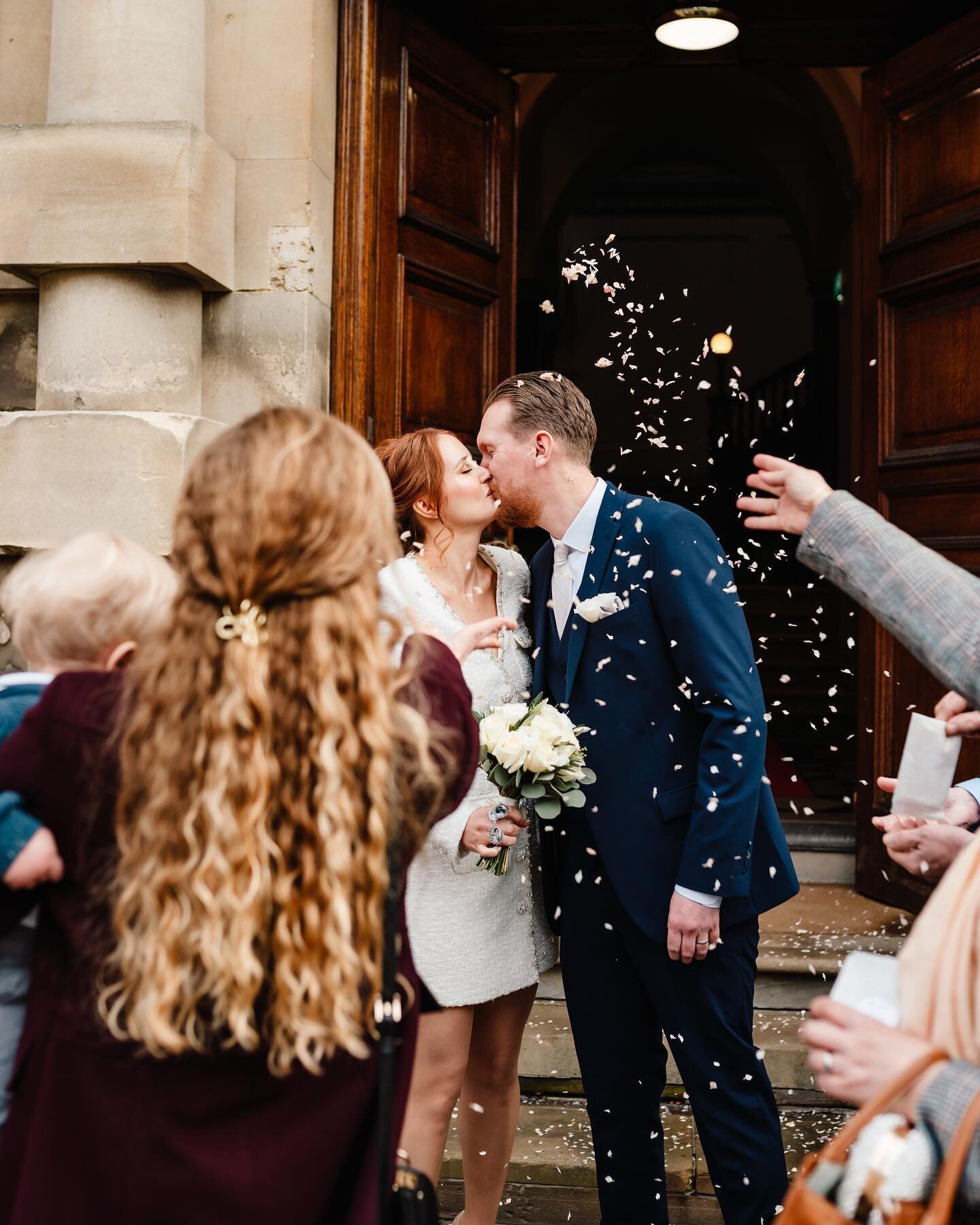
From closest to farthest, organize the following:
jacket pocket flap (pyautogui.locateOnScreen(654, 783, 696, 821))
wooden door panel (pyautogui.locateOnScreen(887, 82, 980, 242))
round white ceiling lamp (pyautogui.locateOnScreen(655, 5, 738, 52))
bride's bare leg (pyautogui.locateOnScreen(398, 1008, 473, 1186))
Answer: jacket pocket flap (pyautogui.locateOnScreen(654, 783, 696, 821)), bride's bare leg (pyautogui.locateOnScreen(398, 1008, 473, 1186)), wooden door panel (pyautogui.locateOnScreen(887, 82, 980, 242)), round white ceiling lamp (pyautogui.locateOnScreen(655, 5, 738, 52))

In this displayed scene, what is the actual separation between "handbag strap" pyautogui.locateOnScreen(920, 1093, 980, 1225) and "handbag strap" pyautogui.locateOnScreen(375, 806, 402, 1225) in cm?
64

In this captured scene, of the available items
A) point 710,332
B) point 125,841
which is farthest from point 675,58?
point 710,332

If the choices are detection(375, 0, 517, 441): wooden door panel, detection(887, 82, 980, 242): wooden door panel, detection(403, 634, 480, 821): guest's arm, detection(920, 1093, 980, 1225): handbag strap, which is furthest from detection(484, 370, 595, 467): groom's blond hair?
detection(887, 82, 980, 242): wooden door panel

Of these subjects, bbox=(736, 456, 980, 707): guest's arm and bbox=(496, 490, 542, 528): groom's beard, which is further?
bbox=(496, 490, 542, 528): groom's beard

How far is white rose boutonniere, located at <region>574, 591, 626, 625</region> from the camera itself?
269cm

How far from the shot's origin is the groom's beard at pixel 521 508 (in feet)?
9.65

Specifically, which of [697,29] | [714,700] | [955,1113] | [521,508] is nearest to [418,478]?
[521,508]

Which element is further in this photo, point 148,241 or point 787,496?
point 148,241

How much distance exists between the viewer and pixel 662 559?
2668 millimetres

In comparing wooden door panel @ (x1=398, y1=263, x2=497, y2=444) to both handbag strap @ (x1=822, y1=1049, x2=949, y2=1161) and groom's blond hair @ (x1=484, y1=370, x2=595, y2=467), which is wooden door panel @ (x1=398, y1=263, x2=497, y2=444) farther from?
handbag strap @ (x1=822, y1=1049, x2=949, y2=1161)

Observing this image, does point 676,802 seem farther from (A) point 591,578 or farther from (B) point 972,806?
(B) point 972,806

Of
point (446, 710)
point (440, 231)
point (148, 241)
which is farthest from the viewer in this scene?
point (440, 231)

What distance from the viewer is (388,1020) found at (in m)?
1.45

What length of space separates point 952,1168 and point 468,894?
69.1 inches
